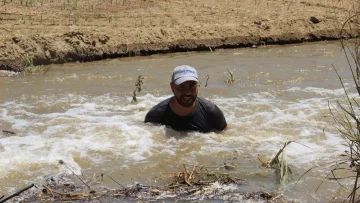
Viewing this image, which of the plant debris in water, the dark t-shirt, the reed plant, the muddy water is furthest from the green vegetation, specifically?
the dark t-shirt

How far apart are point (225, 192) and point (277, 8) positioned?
10052mm

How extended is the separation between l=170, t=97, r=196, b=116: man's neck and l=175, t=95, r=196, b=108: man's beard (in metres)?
0.09

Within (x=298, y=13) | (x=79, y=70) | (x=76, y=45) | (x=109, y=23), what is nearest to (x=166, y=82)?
(x=79, y=70)

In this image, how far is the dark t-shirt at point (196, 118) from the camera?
599 cm

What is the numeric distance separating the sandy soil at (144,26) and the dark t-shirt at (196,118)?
14.6ft

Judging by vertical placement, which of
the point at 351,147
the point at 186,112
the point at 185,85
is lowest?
the point at 186,112

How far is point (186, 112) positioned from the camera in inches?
234

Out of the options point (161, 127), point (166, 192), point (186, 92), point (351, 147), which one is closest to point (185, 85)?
point (186, 92)

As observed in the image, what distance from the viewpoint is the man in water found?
571 centimetres

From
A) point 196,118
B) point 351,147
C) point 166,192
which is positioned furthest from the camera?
point 196,118

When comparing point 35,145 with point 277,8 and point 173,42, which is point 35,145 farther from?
point 277,8

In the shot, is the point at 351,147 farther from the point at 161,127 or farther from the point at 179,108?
the point at 161,127

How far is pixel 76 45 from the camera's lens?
1074 cm

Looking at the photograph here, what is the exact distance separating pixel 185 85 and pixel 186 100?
152 mm
